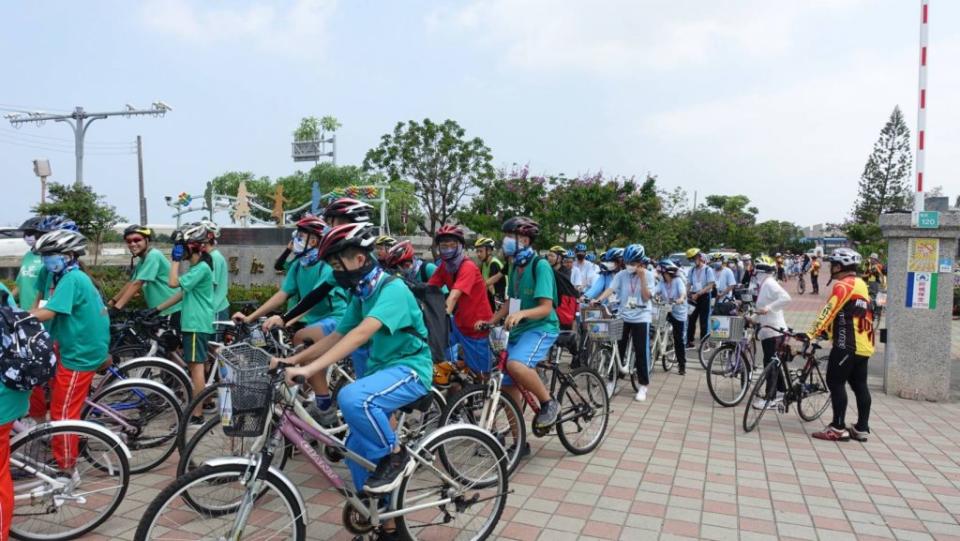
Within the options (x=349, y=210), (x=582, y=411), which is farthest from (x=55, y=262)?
(x=582, y=411)

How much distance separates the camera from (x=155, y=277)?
5.68 metres

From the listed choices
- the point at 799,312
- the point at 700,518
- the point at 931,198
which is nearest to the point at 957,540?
the point at 700,518

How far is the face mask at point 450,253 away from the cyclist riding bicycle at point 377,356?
6.31 ft

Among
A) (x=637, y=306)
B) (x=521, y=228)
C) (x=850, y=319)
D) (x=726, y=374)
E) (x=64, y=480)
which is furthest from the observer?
(x=637, y=306)

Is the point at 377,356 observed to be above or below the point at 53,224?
below

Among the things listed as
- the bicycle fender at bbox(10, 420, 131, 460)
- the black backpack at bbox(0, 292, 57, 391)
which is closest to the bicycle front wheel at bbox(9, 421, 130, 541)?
the bicycle fender at bbox(10, 420, 131, 460)

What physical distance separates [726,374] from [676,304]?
6.36 feet

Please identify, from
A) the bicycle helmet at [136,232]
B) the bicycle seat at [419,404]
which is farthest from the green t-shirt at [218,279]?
the bicycle seat at [419,404]

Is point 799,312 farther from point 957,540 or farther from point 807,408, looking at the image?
point 957,540

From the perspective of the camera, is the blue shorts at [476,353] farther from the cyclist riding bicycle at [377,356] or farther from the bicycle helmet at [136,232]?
the bicycle helmet at [136,232]

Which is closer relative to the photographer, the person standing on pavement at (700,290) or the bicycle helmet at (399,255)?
the bicycle helmet at (399,255)

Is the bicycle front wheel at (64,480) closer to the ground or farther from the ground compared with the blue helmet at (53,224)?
closer to the ground

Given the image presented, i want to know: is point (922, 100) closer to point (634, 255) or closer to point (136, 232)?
point (634, 255)

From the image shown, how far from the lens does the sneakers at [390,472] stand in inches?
121
